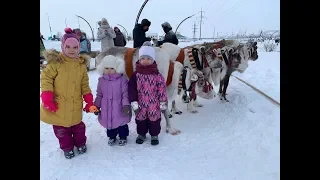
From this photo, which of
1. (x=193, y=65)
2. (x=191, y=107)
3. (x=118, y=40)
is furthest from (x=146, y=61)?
(x=118, y=40)

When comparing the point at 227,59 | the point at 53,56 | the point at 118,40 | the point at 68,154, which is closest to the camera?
the point at 53,56

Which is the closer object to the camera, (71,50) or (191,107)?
(71,50)

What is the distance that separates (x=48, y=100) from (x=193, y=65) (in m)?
2.58

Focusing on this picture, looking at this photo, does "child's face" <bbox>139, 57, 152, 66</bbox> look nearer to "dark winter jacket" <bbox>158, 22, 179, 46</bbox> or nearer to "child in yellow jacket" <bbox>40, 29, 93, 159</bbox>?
"child in yellow jacket" <bbox>40, 29, 93, 159</bbox>

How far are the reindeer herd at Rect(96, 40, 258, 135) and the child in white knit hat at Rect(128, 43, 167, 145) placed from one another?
365 mm

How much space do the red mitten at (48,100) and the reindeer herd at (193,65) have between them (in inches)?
52.3

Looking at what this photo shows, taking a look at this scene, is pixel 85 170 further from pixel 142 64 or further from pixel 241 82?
pixel 241 82

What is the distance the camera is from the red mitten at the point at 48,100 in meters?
2.63

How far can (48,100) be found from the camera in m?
2.64

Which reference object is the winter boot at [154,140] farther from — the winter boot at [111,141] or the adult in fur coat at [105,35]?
the adult in fur coat at [105,35]

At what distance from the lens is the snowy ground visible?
2.54 meters

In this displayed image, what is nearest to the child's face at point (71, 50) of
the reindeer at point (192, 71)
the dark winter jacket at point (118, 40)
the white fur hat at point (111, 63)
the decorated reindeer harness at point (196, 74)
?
the white fur hat at point (111, 63)

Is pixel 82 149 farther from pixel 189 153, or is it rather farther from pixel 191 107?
pixel 191 107
